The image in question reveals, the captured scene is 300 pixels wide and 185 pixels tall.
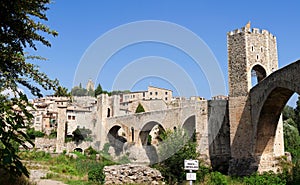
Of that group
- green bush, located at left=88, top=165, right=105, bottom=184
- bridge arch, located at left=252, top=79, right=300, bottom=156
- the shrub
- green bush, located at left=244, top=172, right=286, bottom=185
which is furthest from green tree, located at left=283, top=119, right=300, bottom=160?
the shrub

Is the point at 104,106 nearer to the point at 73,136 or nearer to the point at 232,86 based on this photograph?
the point at 73,136

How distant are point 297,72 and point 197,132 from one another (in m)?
8.92

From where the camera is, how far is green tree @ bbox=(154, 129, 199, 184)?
40.8 ft

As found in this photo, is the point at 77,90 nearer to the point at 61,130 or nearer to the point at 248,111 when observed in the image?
the point at 61,130

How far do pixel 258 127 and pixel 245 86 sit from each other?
2255mm

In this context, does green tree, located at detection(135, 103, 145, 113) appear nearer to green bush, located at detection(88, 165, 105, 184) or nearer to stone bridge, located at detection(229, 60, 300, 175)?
stone bridge, located at detection(229, 60, 300, 175)

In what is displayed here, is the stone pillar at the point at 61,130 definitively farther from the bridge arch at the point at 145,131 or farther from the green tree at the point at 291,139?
the green tree at the point at 291,139

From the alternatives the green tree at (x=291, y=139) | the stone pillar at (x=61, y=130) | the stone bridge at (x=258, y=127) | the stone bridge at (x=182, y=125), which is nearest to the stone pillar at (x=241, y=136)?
the stone bridge at (x=258, y=127)

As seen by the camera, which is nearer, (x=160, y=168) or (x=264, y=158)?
(x=160, y=168)

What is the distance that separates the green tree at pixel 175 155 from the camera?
40.8ft

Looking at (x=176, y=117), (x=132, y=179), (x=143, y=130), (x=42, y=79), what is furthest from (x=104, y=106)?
(x=42, y=79)

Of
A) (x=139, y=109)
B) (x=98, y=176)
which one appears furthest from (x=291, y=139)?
(x=139, y=109)

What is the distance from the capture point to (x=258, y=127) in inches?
571

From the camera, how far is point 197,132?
1906 centimetres
